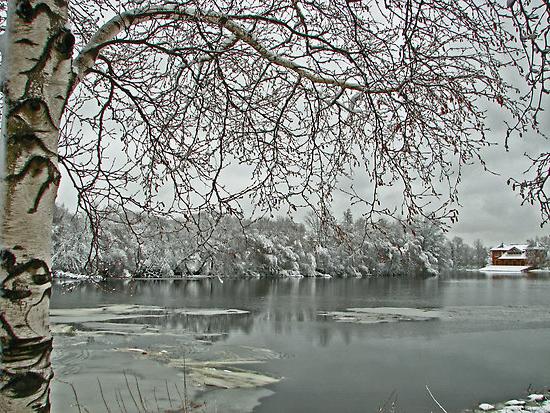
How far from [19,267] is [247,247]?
244 centimetres

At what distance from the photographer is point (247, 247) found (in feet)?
13.7

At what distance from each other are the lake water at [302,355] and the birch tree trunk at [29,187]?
3056 millimetres

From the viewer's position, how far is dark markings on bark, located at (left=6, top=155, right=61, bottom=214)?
75.2 inches

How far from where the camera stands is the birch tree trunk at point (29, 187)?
1.85 meters

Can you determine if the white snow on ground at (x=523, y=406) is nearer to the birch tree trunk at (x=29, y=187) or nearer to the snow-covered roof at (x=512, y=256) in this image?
the birch tree trunk at (x=29, y=187)

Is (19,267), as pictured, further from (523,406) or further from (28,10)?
(523,406)

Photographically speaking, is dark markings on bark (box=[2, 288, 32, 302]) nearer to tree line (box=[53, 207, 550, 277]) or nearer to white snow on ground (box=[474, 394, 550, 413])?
tree line (box=[53, 207, 550, 277])

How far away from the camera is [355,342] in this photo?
15.2 meters

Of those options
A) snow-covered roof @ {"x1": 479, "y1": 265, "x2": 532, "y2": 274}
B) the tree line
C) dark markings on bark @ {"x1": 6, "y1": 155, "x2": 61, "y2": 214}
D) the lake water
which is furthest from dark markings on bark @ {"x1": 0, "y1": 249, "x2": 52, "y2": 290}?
snow-covered roof @ {"x1": 479, "y1": 265, "x2": 532, "y2": 274}

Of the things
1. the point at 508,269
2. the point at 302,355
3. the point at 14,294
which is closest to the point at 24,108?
the point at 14,294

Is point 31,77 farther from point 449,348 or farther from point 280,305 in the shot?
point 280,305

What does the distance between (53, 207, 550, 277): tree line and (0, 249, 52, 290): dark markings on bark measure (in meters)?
1.11

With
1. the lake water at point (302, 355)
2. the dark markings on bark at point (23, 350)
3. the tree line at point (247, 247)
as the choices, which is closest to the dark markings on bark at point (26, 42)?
the dark markings on bark at point (23, 350)

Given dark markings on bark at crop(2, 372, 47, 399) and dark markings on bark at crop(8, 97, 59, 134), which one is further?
dark markings on bark at crop(8, 97, 59, 134)
